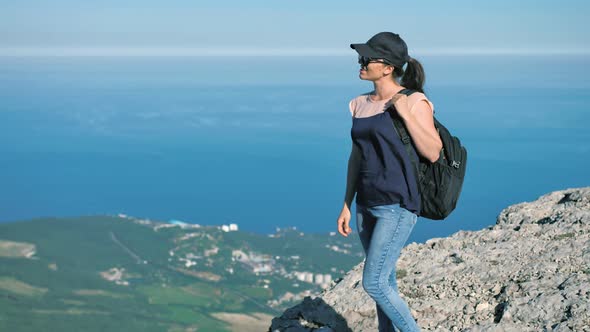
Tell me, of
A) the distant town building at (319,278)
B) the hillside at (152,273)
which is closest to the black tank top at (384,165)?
the hillside at (152,273)

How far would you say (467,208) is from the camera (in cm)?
15338

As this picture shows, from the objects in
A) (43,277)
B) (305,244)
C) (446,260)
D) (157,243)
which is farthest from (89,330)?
(446,260)

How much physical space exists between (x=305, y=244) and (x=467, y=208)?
40404 mm

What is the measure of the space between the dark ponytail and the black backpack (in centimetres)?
17

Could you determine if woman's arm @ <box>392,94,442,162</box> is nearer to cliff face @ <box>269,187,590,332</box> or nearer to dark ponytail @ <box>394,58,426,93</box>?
dark ponytail @ <box>394,58,426,93</box>

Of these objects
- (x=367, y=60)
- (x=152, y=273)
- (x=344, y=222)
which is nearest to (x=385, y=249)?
(x=344, y=222)

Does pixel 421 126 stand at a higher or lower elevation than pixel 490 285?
higher

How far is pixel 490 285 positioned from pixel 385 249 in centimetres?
380

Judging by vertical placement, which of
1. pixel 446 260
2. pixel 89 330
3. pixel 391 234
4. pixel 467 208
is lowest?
pixel 89 330

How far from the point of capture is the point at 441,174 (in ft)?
18.3

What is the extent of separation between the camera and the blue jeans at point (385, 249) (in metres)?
5.61

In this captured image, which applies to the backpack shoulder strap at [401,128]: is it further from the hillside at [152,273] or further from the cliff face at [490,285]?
the hillside at [152,273]

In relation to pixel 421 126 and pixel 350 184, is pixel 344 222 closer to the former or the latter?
pixel 350 184

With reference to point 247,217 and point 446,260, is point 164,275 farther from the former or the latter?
point 446,260
